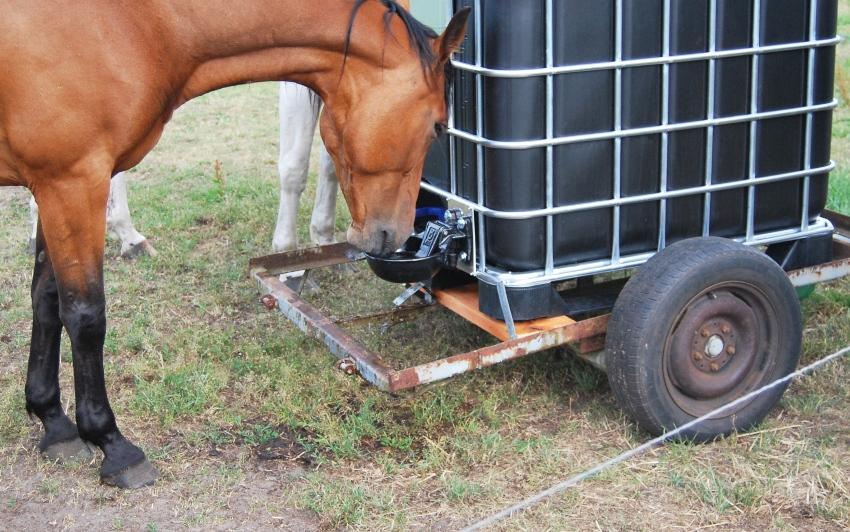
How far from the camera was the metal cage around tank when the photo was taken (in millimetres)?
3209

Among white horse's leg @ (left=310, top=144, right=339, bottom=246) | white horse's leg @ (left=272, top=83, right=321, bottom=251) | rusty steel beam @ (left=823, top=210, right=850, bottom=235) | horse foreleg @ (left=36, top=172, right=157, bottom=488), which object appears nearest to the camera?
horse foreleg @ (left=36, top=172, right=157, bottom=488)

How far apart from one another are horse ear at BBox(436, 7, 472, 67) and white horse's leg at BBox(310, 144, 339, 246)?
6.35 ft

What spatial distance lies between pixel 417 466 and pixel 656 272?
102cm

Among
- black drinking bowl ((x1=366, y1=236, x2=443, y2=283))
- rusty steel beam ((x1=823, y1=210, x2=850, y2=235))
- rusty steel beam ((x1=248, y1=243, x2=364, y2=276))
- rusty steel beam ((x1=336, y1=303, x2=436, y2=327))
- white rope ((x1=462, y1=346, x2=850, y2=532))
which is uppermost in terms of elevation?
black drinking bowl ((x1=366, y1=236, x2=443, y2=283))

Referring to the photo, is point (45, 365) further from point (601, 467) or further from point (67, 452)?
point (601, 467)

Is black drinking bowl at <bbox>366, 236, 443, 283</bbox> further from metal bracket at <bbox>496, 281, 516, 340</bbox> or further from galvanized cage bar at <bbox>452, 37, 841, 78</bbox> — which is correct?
galvanized cage bar at <bbox>452, 37, 841, 78</bbox>

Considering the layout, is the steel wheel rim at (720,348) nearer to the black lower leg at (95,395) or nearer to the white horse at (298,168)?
the black lower leg at (95,395)

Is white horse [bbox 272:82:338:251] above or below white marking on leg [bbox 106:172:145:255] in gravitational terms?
above

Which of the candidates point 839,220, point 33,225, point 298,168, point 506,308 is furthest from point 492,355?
point 33,225

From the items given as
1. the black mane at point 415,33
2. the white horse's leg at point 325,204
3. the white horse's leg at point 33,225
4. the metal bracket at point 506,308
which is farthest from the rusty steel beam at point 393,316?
the white horse's leg at point 33,225

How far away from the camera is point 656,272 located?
3.22 meters

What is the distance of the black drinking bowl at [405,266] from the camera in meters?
3.47

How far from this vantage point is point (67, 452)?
11.2ft

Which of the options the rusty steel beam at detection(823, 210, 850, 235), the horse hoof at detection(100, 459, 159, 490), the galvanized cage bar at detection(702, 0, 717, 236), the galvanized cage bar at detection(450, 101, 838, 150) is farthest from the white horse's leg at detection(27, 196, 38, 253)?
the rusty steel beam at detection(823, 210, 850, 235)
